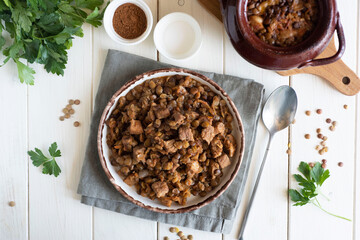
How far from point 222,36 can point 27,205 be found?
1322 mm

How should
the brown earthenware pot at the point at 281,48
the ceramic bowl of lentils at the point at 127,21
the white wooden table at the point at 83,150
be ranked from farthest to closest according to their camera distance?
the white wooden table at the point at 83,150, the ceramic bowl of lentils at the point at 127,21, the brown earthenware pot at the point at 281,48

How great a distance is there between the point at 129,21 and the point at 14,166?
95cm

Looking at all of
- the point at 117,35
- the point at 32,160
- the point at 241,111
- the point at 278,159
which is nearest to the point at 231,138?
the point at 241,111

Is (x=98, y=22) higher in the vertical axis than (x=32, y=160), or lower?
higher

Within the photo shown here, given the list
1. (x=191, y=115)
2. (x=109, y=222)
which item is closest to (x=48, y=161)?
(x=109, y=222)

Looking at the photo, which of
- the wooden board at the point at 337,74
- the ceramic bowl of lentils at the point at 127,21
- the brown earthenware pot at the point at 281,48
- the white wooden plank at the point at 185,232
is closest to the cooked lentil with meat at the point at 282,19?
the brown earthenware pot at the point at 281,48

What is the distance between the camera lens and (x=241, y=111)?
1.65 metres

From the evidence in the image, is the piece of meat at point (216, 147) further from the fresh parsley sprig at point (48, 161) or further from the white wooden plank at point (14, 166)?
the white wooden plank at point (14, 166)

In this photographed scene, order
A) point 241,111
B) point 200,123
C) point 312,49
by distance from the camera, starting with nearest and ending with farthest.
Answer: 1. point 312,49
2. point 200,123
3. point 241,111

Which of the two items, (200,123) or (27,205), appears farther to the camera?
(27,205)

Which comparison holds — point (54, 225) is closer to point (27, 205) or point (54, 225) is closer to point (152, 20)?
point (27, 205)

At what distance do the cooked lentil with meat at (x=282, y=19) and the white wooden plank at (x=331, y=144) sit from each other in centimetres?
40

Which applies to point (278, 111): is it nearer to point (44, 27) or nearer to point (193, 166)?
point (193, 166)

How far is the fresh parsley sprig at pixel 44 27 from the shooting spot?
1.49 m
